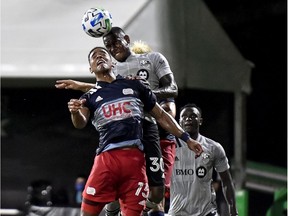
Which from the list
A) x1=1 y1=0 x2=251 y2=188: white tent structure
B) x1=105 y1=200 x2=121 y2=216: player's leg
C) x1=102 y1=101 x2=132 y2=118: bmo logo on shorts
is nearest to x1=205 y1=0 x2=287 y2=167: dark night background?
x1=1 y1=0 x2=251 y2=188: white tent structure

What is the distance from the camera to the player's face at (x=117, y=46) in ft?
31.9

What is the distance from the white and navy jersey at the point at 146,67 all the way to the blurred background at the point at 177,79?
160 inches

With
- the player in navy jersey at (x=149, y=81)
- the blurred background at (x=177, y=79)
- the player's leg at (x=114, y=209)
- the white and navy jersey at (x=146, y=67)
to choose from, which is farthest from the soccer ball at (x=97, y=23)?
the blurred background at (x=177, y=79)

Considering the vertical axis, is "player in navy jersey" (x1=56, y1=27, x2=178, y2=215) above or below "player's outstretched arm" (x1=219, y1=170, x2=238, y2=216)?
above

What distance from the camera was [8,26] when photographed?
15.2 metres

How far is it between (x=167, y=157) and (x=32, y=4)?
5881mm

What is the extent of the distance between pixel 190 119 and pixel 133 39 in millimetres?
3327

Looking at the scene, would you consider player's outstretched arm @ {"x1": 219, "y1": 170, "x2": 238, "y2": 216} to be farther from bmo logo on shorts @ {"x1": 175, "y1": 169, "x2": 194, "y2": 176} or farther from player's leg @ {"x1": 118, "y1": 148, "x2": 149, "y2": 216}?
player's leg @ {"x1": 118, "y1": 148, "x2": 149, "y2": 216}

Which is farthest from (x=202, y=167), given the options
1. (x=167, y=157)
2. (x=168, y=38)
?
(x=168, y=38)

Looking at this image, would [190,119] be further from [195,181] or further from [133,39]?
[133,39]

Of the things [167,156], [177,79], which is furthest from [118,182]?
[177,79]

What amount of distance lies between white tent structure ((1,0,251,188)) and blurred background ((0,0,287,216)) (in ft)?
0.05

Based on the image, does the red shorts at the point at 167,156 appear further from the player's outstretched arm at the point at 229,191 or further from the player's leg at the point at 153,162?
the player's outstretched arm at the point at 229,191

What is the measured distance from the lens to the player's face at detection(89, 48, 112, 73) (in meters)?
9.10
